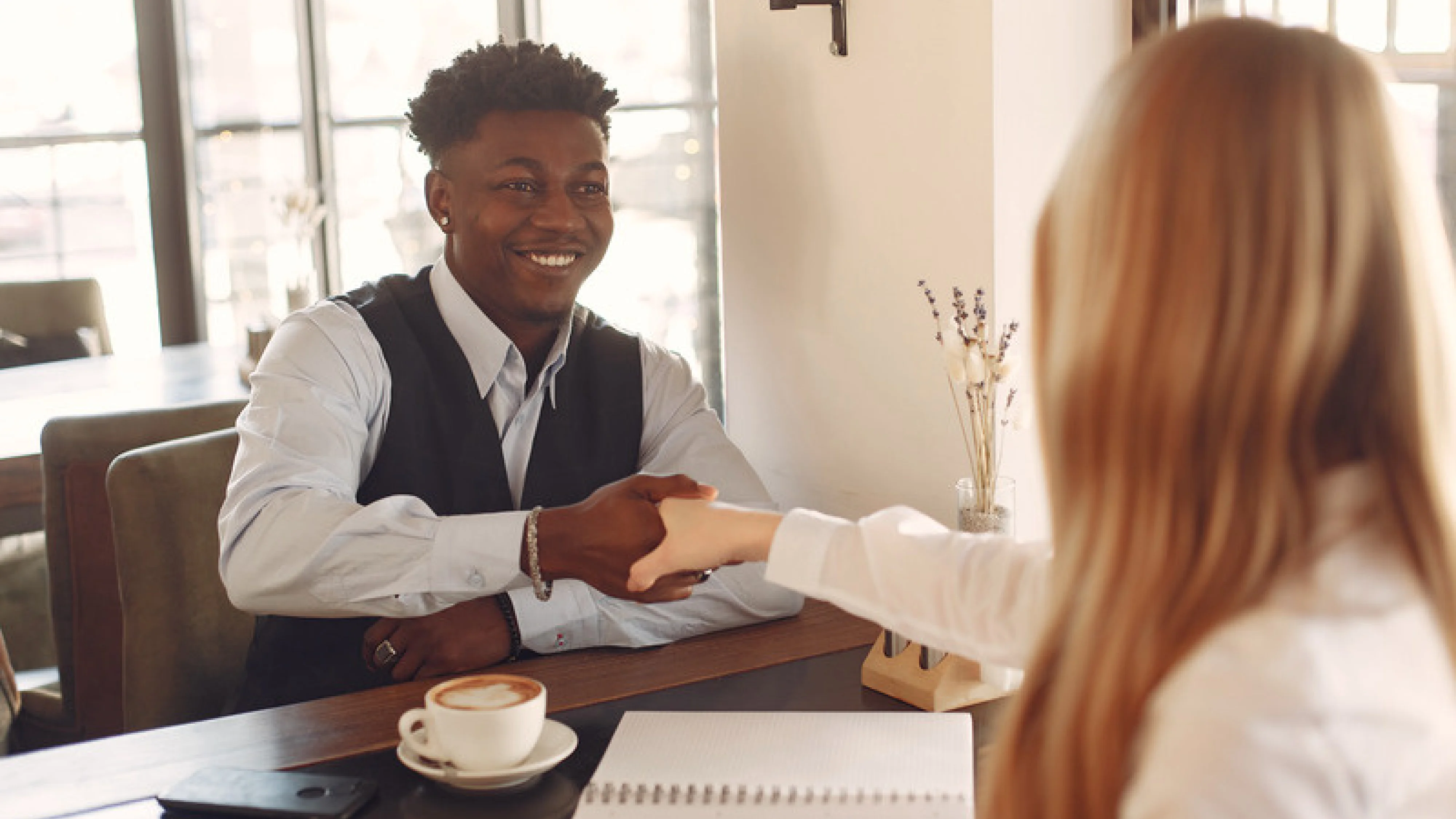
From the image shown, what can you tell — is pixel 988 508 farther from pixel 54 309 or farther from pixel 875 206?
pixel 54 309

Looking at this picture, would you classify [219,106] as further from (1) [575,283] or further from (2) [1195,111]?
(2) [1195,111]

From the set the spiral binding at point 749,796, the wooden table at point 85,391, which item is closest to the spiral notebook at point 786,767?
the spiral binding at point 749,796

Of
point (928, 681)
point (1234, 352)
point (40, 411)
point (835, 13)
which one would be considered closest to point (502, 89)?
point (835, 13)

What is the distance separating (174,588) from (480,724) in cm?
90

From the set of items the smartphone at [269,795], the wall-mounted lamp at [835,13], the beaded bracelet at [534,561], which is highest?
the wall-mounted lamp at [835,13]

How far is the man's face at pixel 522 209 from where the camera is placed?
1.93 metres

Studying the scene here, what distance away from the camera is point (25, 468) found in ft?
8.66

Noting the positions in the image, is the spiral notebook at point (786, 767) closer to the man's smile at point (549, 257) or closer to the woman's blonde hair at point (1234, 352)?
the woman's blonde hair at point (1234, 352)

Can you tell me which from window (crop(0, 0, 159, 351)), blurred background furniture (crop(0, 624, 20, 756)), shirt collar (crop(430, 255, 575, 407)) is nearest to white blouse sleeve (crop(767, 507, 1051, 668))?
shirt collar (crop(430, 255, 575, 407))

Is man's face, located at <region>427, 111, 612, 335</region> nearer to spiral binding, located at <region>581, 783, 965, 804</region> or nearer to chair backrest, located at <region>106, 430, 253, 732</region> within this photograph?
chair backrest, located at <region>106, 430, 253, 732</region>

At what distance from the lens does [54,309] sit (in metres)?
3.96

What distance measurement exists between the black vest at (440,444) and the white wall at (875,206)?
26 cm

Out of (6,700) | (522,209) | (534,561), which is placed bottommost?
(6,700)

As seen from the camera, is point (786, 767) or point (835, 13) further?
point (835, 13)
